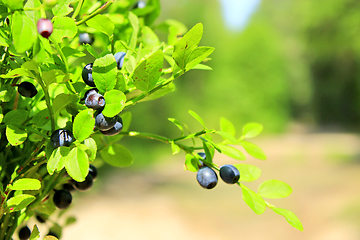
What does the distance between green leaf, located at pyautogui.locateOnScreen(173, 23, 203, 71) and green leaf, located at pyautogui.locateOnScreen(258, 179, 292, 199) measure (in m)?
0.14

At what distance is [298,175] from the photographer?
4.39m

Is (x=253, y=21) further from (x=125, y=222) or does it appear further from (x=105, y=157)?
(x=105, y=157)

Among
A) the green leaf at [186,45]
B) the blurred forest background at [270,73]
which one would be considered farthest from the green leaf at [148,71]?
the blurred forest background at [270,73]

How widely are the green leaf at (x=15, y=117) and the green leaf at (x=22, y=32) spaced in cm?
10

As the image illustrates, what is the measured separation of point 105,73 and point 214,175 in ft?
0.43

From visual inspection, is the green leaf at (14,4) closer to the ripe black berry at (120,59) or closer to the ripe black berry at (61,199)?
the ripe black berry at (120,59)

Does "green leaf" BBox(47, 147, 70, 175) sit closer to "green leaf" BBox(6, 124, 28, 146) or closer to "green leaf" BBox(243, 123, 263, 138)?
"green leaf" BBox(6, 124, 28, 146)

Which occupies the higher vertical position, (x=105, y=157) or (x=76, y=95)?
(x=76, y=95)

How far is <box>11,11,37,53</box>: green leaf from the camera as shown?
0.46 ft

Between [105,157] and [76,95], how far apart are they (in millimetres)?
117

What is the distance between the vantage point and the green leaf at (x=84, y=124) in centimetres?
19

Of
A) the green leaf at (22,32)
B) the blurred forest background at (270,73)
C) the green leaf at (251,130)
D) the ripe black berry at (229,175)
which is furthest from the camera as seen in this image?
the blurred forest background at (270,73)

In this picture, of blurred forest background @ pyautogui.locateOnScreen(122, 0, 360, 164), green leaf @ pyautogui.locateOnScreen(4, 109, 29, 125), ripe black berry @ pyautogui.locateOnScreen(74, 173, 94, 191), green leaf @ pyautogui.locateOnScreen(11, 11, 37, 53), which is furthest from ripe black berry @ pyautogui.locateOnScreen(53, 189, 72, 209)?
blurred forest background @ pyautogui.locateOnScreen(122, 0, 360, 164)

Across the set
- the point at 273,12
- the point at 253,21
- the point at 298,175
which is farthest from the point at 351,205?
the point at 273,12
